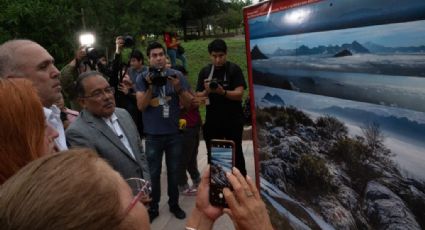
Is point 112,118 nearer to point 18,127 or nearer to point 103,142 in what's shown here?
point 103,142

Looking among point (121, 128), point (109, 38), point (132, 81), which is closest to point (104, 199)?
point (121, 128)

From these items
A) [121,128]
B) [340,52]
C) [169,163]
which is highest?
[340,52]

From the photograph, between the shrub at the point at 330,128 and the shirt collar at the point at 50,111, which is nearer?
the shrub at the point at 330,128

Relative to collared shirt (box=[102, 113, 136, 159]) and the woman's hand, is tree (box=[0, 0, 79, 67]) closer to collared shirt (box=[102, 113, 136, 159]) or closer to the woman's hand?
collared shirt (box=[102, 113, 136, 159])

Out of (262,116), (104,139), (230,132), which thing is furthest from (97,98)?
(230,132)

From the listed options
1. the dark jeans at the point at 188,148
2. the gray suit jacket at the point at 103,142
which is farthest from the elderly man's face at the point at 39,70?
the dark jeans at the point at 188,148

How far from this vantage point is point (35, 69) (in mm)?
2234

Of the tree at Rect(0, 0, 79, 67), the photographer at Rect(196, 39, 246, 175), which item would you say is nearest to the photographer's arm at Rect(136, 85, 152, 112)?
the photographer at Rect(196, 39, 246, 175)

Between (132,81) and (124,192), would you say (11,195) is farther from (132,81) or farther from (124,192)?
(132,81)

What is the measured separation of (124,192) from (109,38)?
535 inches

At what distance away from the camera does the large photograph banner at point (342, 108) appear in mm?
1554

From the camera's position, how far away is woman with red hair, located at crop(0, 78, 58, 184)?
1193 millimetres

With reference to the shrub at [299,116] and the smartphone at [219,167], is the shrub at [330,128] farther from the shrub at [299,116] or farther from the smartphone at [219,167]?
the smartphone at [219,167]

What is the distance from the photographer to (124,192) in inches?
34.8
